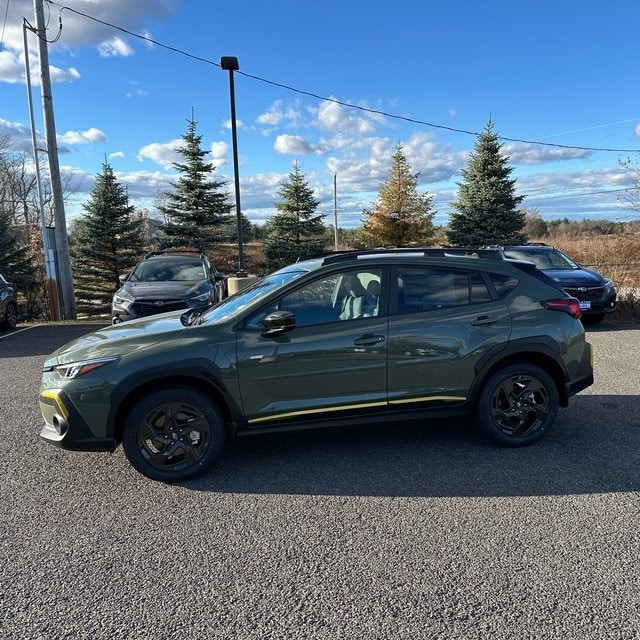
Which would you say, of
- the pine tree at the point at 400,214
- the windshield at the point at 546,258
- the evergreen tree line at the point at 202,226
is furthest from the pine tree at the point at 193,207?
the windshield at the point at 546,258

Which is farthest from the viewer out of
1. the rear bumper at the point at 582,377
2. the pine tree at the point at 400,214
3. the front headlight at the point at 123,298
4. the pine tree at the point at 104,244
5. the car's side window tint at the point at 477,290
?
the pine tree at the point at 400,214

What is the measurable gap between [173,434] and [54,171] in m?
12.4

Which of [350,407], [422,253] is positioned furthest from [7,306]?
[422,253]

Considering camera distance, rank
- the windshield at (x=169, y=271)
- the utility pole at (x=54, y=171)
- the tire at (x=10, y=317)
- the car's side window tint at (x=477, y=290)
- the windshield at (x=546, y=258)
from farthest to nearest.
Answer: the utility pole at (x=54, y=171) → the tire at (x=10, y=317) → the windshield at (x=546, y=258) → the windshield at (x=169, y=271) → the car's side window tint at (x=477, y=290)

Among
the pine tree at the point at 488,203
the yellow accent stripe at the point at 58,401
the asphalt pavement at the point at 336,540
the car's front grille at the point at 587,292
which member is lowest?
the asphalt pavement at the point at 336,540

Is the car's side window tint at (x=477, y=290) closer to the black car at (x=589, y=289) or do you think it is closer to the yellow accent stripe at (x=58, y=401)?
the yellow accent stripe at (x=58, y=401)

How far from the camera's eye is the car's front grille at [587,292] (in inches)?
400

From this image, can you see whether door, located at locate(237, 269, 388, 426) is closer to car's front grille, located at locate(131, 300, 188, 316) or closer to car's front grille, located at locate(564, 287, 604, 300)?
car's front grille, located at locate(131, 300, 188, 316)

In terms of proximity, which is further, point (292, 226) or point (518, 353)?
point (292, 226)

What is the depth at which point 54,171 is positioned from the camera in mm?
13461

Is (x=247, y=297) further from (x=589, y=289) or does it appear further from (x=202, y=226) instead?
(x=202, y=226)

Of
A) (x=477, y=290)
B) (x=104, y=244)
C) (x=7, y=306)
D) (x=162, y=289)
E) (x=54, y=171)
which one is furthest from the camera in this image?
(x=104, y=244)

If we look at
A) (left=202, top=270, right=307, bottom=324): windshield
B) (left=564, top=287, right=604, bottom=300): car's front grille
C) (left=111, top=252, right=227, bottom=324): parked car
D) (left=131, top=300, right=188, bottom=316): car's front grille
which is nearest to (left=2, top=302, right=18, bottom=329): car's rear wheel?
(left=111, top=252, right=227, bottom=324): parked car

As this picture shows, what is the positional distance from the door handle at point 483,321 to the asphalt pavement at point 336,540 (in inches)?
42.1
